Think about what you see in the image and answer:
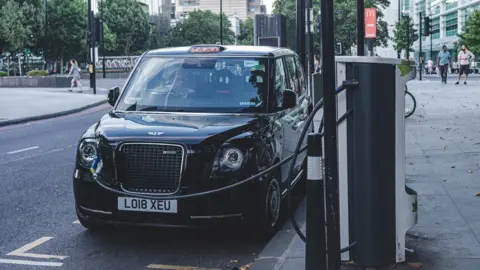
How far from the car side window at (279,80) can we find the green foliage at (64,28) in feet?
216

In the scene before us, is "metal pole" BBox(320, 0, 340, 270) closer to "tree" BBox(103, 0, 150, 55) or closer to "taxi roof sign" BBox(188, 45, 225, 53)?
"taxi roof sign" BBox(188, 45, 225, 53)

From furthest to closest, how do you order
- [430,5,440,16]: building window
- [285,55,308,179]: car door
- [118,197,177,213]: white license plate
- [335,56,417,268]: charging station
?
[430,5,440,16]: building window
[285,55,308,179]: car door
[118,197,177,213]: white license plate
[335,56,417,268]: charging station

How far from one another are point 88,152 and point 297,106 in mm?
2644

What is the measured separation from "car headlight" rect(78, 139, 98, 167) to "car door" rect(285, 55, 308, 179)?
6.56ft

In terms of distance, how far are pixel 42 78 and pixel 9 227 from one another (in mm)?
34174

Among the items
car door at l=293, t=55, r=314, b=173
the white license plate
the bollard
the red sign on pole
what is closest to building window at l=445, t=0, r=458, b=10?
the red sign on pole

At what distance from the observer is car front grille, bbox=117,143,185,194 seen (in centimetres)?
538

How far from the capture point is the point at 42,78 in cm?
3909

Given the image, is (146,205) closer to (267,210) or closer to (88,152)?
(88,152)

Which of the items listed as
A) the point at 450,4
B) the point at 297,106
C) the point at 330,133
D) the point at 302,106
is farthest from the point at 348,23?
the point at 330,133

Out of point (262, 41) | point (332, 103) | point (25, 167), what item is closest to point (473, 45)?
point (262, 41)

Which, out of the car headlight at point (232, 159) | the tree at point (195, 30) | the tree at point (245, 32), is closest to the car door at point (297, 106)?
the car headlight at point (232, 159)

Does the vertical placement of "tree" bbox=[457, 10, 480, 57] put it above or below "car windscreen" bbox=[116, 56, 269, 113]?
above

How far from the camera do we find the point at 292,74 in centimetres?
779
